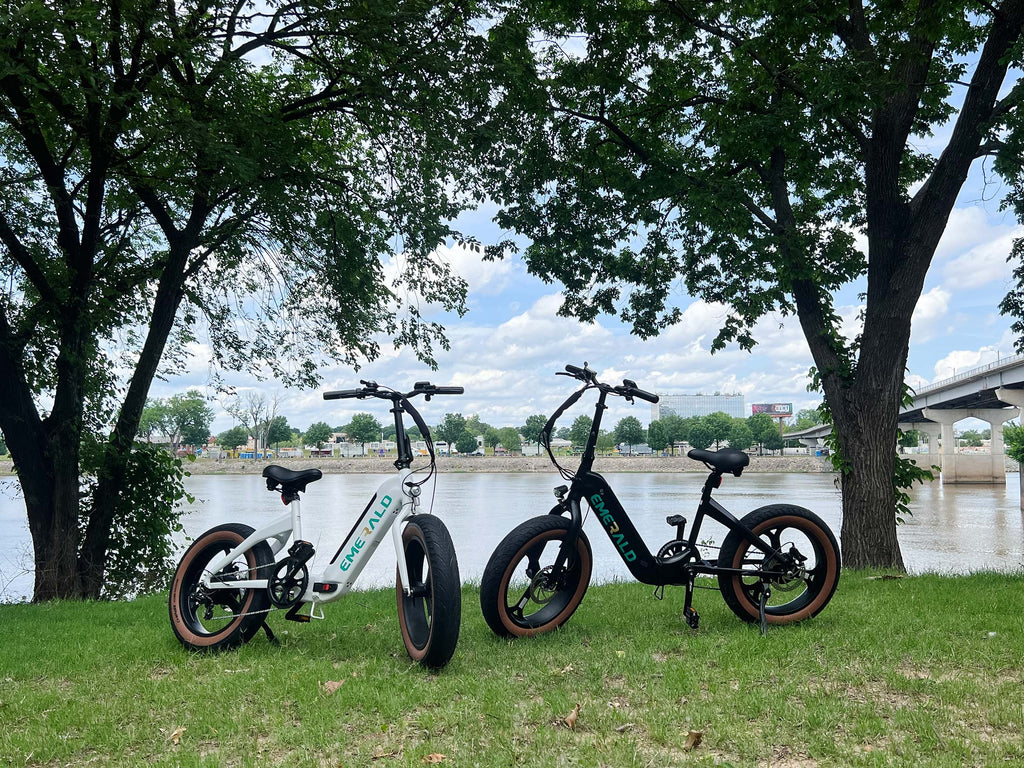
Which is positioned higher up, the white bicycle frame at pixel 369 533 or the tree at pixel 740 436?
the white bicycle frame at pixel 369 533

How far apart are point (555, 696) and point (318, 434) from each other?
109695mm

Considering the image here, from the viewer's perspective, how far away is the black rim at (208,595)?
184 inches

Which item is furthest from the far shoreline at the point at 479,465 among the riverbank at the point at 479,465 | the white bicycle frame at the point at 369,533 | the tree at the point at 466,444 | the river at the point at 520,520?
the white bicycle frame at the point at 369,533

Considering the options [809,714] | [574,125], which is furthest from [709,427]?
[809,714]

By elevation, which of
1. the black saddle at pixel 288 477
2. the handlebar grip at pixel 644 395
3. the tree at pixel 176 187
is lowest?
the black saddle at pixel 288 477

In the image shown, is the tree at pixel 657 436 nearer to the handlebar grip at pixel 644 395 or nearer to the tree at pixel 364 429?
the tree at pixel 364 429

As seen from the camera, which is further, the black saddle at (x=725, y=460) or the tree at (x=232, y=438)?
the tree at (x=232, y=438)

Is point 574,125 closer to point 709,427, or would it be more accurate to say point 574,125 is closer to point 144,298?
point 144,298

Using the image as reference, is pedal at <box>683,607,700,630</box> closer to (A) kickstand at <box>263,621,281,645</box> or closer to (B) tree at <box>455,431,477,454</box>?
(A) kickstand at <box>263,621,281,645</box>

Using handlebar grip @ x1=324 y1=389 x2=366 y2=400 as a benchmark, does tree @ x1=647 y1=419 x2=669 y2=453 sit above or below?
below

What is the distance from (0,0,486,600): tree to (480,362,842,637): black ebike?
440cm

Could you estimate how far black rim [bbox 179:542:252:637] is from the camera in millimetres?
4676

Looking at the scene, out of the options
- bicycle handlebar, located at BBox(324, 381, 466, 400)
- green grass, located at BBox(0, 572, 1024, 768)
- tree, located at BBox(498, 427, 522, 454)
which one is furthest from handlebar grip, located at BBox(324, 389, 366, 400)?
tree, located at BBox(498, 427, 522, 454)

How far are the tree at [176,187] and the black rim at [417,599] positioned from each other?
14.0 ft
